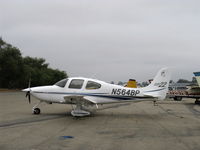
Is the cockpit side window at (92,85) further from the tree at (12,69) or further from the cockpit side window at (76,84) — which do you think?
the tree at (12,69)

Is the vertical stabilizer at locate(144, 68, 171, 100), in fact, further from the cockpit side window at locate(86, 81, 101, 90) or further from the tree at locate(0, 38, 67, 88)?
the tree at locate(0, 38, 67, 88)

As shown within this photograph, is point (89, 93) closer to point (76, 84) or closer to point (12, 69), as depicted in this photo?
point (76, 84)

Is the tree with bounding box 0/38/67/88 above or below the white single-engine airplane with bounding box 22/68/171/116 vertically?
above

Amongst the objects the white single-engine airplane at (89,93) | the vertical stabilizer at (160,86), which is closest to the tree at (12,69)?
the white single-engine airplane at (89,93)

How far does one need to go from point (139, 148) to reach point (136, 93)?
610 cm

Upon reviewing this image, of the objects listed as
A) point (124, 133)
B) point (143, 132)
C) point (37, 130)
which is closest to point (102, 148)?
point (124, 133)

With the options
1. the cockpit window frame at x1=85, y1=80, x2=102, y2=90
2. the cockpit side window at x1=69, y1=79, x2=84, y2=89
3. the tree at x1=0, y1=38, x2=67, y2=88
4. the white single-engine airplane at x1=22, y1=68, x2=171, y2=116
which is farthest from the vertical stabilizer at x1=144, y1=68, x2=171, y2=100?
the tree at x1=0, y1=38, x2=67, y2=88

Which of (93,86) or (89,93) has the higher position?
(93,86)

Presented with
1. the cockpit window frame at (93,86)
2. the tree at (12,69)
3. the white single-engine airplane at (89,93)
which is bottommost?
the white single-engine airplane at (89,93)

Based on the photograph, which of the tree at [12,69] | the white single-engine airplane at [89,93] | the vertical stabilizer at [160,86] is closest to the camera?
the white single-engine airplane at [89,93]

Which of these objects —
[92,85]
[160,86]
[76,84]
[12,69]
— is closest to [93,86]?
[92,85]

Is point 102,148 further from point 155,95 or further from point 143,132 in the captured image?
point 155,95

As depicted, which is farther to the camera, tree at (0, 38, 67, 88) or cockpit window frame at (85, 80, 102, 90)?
tree at (0, 38, 67, 88)

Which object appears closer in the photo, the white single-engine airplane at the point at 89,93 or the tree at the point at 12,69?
the white single-engine airplane at the point at 89,93
